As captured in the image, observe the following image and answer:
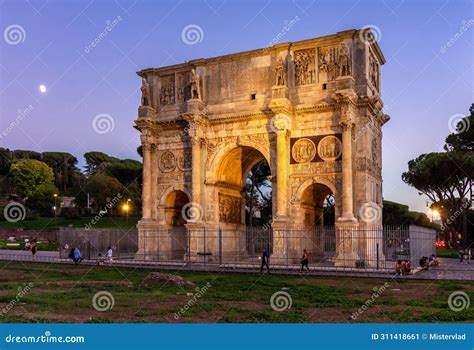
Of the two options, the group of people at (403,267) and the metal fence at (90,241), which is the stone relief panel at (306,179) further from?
the metal fence at (90,241)

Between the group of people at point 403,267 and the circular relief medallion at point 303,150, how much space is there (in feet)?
22.0

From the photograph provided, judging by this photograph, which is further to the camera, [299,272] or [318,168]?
[318,168]

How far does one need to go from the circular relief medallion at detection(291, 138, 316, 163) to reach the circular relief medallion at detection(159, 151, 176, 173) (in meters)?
7.14

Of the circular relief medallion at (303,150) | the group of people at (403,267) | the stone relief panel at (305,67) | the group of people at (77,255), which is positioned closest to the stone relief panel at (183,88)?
the stone relief panel at (305,67)

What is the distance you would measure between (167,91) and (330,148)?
10.3 m

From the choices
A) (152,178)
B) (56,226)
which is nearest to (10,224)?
(56,226)

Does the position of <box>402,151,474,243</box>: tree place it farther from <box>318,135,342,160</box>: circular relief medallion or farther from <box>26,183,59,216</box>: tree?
<box>26,183,59,216</box>: tree

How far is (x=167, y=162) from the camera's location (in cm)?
2825

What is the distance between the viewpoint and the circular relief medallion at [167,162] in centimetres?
2806

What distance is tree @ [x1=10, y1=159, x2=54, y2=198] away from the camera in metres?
70.4

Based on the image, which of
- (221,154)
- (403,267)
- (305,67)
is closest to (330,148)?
(305,67)

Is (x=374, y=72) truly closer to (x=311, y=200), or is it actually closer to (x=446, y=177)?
(x=311, y=200)

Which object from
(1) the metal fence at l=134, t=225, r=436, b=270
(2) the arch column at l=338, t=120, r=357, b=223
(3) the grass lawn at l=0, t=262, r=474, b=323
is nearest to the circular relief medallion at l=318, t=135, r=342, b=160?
(2) the arch column at l=338, t=120, r=357, b=223

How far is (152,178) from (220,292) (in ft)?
48.2
